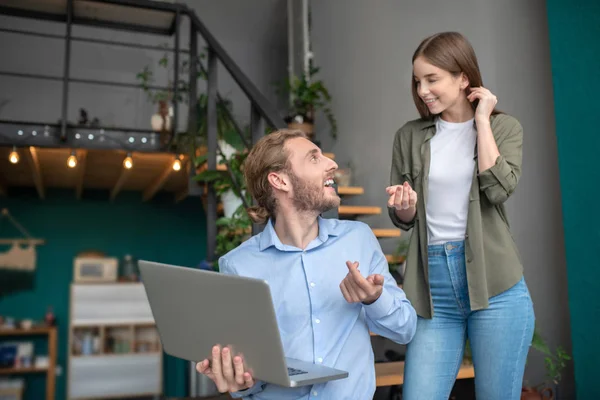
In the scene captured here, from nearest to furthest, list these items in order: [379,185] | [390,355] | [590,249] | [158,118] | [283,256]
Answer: [283,256] → [590,249] → [390,355] → [379,185] → [158,118]

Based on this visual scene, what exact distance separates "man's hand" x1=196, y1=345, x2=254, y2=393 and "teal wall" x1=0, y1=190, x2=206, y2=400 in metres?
5.94

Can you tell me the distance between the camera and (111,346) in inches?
252

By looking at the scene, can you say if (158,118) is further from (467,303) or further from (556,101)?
(467,303)

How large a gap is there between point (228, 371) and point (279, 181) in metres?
0.55

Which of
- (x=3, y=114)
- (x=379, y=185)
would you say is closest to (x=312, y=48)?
(x=379, y=185)

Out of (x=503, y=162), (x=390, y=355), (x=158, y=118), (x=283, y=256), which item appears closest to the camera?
(x=503, y=162)

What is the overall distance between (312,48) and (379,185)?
2.37 metres

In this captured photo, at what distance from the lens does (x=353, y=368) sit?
1333 millimetres

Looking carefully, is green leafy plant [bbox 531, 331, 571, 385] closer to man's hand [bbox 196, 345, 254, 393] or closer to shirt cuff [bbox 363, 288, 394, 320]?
shirt cuff [bbox 363, 288, 394, 320]

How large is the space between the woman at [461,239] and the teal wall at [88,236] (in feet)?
19.2

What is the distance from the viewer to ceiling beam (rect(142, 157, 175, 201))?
17.3ft

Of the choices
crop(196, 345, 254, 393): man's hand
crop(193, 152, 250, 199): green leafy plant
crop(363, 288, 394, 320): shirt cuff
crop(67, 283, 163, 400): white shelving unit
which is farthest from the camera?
crop(67, 283, 163, 400): white shelving unit

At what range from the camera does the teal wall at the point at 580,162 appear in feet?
7.34

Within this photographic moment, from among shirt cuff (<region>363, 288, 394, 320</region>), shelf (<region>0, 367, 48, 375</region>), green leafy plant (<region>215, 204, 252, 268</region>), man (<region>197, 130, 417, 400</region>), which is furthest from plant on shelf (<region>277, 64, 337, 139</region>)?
shelf (<region>0, 367, 48, 375</region>)
